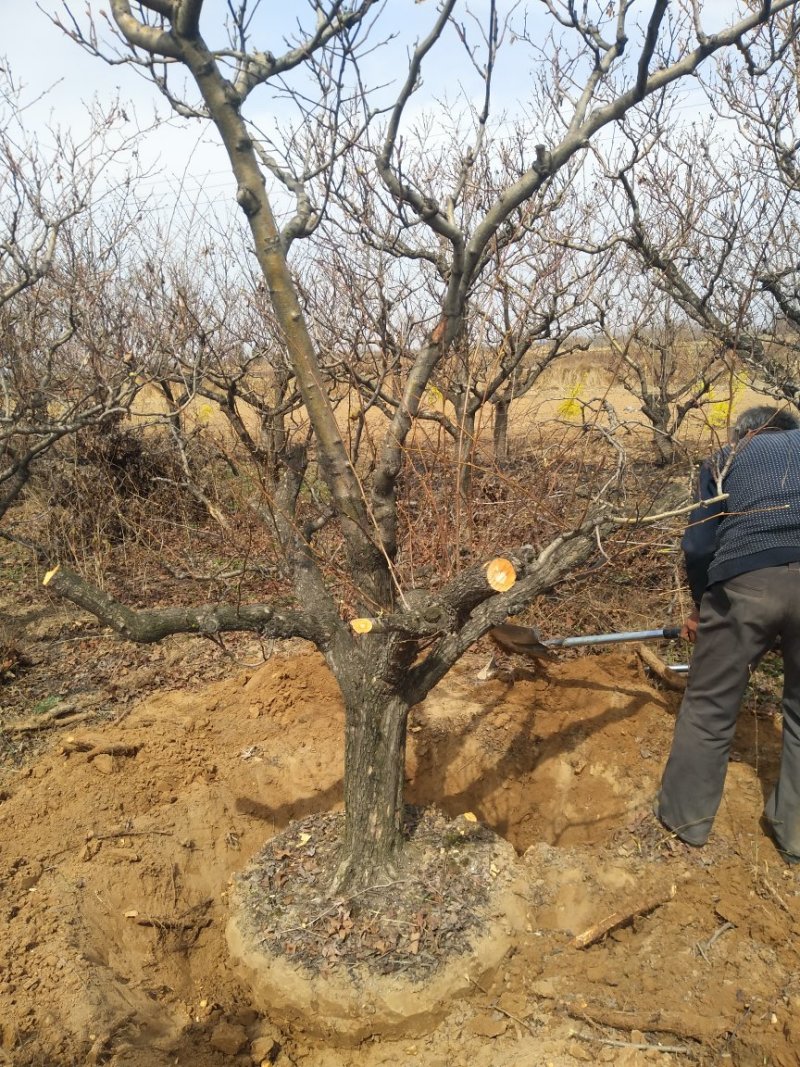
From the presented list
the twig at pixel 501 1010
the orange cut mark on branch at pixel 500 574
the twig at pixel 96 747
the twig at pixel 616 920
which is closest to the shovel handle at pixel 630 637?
the twig at pixel 616 920

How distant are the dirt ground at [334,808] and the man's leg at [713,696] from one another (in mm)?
169

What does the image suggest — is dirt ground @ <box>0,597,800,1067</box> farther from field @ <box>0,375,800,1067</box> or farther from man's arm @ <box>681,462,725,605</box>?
man's arm @ <box>681,462,725,605</box>

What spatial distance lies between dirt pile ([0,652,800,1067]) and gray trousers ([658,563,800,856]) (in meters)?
0.19

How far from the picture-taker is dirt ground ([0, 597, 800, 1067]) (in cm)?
240

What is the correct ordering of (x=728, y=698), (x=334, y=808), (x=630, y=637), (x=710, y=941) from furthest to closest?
1. (x=630, y=637)
2. (x=334, y=808)
3. (x=728, y=698)
4. (x=710, y=941)

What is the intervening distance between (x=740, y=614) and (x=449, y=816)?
170 centimetres

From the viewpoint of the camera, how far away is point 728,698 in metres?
3.01

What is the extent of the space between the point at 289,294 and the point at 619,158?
19.1 feet

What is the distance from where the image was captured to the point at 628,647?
4.53m

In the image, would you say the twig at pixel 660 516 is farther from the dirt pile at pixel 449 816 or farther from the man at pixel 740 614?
the dirt pile at pixel 449 816

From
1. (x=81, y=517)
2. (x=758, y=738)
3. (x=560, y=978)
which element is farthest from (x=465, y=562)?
(x=81, y=517)

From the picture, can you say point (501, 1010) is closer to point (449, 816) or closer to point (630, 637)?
point (449, 816)

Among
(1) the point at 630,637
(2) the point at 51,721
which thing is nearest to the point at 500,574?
(1) the point at 630,637

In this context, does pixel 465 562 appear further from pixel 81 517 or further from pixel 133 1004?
pixel 81 517
